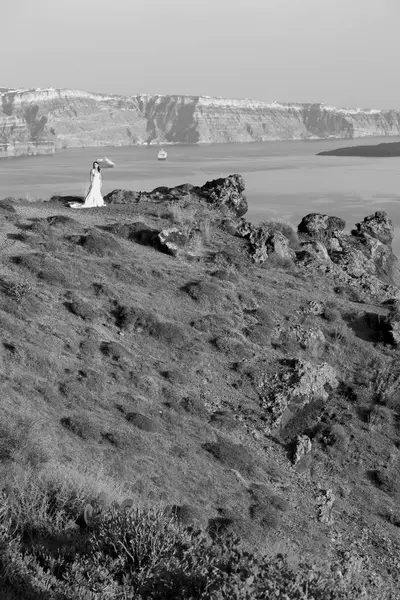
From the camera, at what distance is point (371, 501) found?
13641 mm

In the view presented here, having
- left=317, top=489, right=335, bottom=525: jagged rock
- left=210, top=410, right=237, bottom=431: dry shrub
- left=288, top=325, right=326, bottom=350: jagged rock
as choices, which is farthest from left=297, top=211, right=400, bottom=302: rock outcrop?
left=317, top=489, right=335, bottom=525: jagged rock

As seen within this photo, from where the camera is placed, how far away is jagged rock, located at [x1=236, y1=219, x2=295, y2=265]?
24.1 m

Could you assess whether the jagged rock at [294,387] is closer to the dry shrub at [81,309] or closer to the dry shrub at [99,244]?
the dry shrub at [81,309]

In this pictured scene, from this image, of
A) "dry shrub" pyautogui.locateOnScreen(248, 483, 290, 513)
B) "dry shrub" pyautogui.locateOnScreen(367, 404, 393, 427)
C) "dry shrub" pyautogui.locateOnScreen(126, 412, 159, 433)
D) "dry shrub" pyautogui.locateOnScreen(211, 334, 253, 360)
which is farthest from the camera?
"dry shrub" pyautogui.locateOnScreen(211, 334, 253, 360)

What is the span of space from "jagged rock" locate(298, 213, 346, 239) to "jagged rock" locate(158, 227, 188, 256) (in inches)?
363

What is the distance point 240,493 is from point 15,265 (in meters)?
→ 10.4

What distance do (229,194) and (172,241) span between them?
341 inches

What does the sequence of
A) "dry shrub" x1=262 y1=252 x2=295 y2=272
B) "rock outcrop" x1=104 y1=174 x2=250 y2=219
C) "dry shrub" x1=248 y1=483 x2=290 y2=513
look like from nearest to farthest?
"dry shrub" x1=248 y1=483 x2=290 y2=513 < "dry shrub" x1=262 y1=252 x2=295 y2=272 < "rock outcrop" x1=104 y1=174 x2=250 y2=219

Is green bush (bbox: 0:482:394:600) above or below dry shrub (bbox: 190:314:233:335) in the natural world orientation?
above

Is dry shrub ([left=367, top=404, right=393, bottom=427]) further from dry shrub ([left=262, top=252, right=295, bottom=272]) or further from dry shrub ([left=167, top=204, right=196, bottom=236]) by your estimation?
dry shrub ([left=167, top=204, right=196, bottom=236])

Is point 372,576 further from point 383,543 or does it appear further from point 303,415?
point 303,415

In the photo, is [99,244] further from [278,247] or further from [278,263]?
[278,247]

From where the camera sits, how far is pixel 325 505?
498 inches

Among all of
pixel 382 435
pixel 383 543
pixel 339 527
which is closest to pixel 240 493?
pixel 339 527
